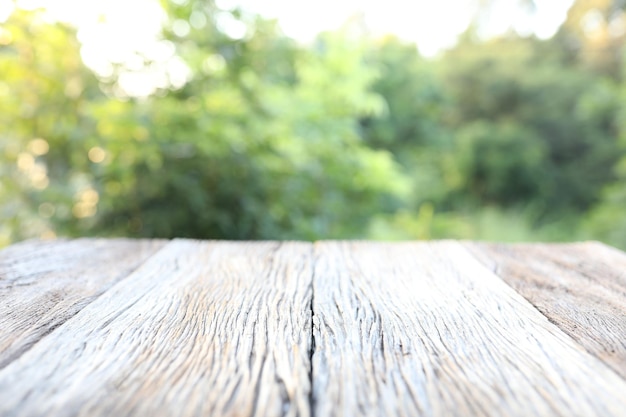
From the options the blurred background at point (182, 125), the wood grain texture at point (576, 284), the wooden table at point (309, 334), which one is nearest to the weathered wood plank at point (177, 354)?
the wooden table at point (309, 334)

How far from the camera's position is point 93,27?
2.07 m

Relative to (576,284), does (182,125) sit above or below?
above

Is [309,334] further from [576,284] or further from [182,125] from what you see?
[182,125]

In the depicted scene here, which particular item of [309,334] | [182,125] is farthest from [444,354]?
[182,125]

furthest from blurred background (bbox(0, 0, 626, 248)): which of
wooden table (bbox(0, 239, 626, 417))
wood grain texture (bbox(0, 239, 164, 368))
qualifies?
wooden table (bbox(0, 239, 626, 417))

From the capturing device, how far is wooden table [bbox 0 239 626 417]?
0.43 m

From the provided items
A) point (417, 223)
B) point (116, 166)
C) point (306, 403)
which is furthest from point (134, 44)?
point (417, 223)

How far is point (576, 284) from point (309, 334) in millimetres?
434

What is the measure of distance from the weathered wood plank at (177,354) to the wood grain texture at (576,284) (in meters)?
0.29

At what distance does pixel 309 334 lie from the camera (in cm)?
57

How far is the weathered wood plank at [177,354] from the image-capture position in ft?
1.40

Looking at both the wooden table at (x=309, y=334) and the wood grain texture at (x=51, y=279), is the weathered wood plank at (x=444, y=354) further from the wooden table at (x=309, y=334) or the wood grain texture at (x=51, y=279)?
the wood grain texture at (x=51, y=279)

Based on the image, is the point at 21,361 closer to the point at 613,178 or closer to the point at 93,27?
the point at 93,27

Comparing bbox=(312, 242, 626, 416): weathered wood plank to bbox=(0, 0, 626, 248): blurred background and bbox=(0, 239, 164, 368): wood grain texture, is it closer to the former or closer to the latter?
bbox=(0, 239, 164, 368): wood grain texture
